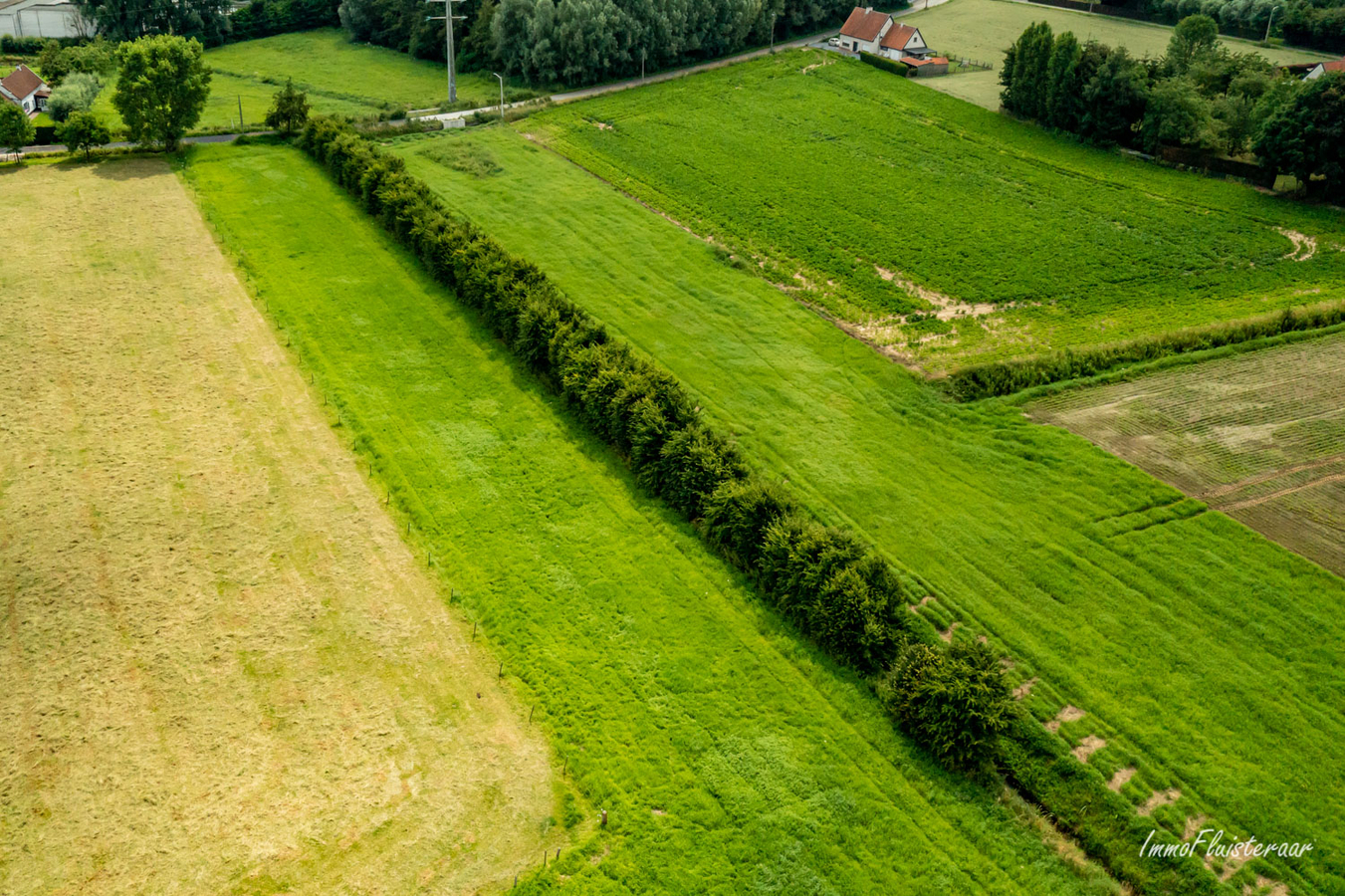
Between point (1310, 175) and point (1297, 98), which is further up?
point (1297, 98)

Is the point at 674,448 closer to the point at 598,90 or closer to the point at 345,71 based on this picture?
the point at 598,90

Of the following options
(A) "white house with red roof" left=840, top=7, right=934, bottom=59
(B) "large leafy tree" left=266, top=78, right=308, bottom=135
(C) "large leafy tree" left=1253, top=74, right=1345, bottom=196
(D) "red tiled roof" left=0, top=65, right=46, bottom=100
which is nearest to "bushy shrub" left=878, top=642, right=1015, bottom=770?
(C) "large leafy tree" left=1253, top=74, right=1345, bottom=196

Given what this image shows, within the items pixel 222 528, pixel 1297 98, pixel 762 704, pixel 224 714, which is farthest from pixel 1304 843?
pixel 1297 98

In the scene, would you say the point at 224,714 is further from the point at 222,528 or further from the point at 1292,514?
the point at 1292,514

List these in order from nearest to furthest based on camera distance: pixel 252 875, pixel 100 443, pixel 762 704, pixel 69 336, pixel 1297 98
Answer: pixel 252 875
pixel 762 704
pixel 100 443
pixel 69 336
pixel 1297 98

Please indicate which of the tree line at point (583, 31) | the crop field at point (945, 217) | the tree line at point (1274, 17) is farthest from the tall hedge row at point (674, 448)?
the tree line at point (1274, 17)

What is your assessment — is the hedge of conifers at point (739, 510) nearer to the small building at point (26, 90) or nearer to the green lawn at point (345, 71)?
the green lawn at point (345, 71)
